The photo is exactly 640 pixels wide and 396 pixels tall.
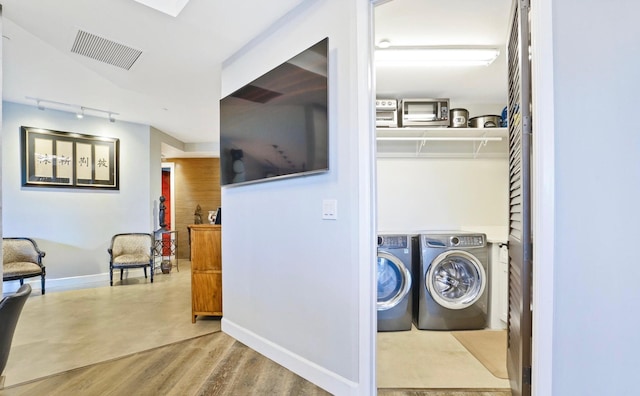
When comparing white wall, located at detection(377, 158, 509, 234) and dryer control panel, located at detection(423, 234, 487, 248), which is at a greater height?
white wall, located at detection(377, 158, 509, 234)

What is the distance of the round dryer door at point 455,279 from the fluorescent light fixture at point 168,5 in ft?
9.03

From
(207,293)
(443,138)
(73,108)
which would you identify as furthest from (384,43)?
(73,108)

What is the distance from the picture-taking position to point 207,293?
2.92m

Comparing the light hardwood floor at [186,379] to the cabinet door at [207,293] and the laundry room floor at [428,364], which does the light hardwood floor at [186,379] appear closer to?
the laundry room floor at [428,364]

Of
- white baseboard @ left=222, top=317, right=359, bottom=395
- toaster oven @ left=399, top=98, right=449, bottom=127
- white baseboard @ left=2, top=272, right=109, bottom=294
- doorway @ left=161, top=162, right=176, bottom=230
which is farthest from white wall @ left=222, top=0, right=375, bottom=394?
doorway @ left=161, top=162, right=176, bottom=230

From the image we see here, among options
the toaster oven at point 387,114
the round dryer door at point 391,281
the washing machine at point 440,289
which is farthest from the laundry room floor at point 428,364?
the toaster oven at point 387,114

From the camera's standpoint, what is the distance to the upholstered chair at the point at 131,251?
4.49 metres

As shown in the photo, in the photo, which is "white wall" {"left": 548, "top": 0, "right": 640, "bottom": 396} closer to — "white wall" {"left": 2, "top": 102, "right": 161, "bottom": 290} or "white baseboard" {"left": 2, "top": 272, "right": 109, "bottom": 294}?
"white baseboard" {"left": 2, "top": 272, "right": 109, "bottom": 294}

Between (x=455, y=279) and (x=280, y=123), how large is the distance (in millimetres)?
2158

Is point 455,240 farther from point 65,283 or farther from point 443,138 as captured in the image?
point 65,283

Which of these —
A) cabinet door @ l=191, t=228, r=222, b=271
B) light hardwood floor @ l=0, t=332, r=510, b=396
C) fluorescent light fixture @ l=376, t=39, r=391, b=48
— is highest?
fluorescent light fixture @ l=376, t=39, r=391, b=48

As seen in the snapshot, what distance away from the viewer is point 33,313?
326 centimetres

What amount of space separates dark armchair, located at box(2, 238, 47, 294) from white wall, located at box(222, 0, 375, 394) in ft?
10.3

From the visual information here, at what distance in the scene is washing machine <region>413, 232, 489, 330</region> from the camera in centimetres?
278
